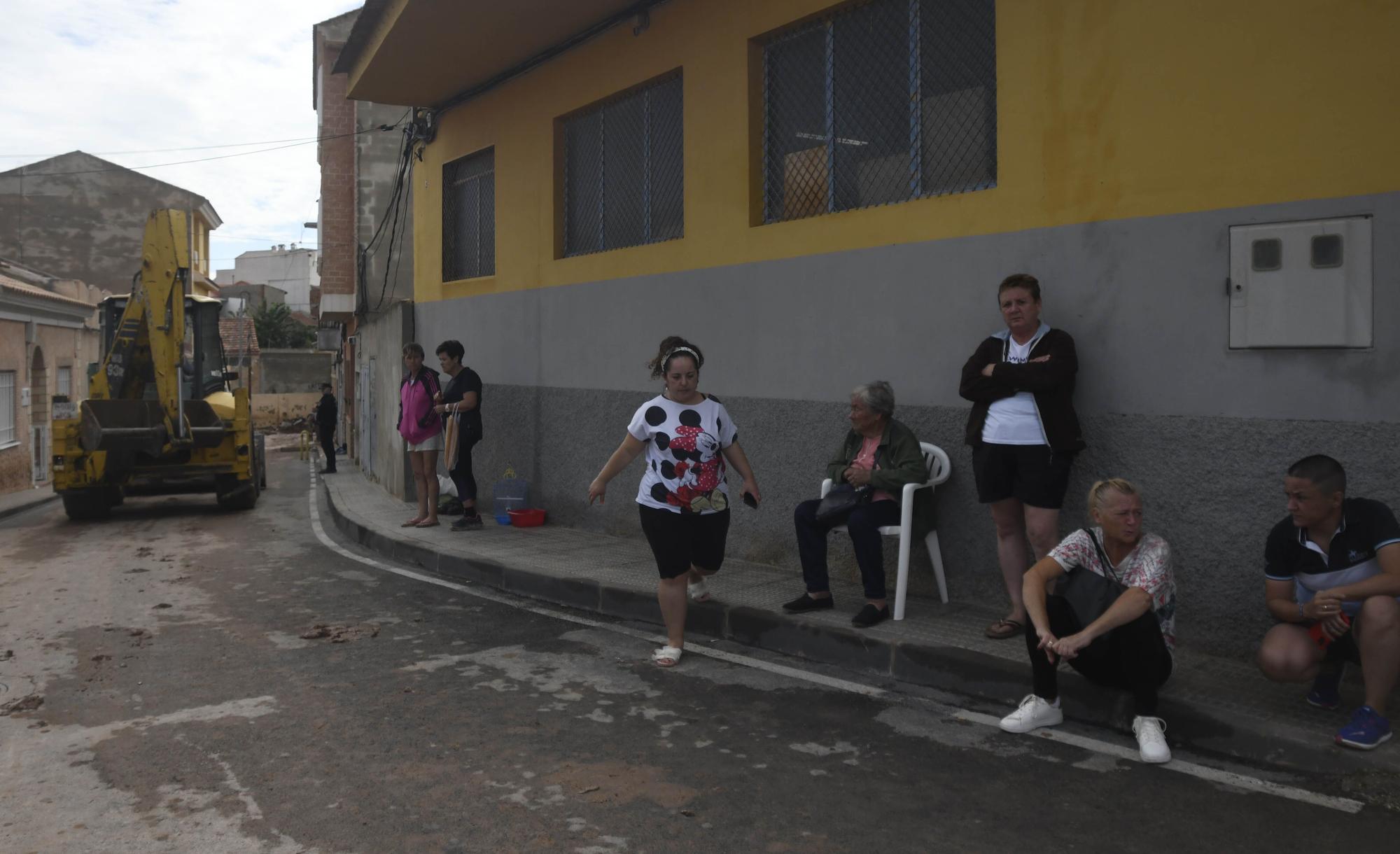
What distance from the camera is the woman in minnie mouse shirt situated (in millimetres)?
5715

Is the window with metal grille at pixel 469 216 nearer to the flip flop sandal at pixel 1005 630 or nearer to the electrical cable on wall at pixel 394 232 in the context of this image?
the electrical cable on wall at pixel 394 232

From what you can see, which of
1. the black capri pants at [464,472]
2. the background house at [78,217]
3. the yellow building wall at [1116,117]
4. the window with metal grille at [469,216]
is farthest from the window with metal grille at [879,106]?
the background house at [78,217]

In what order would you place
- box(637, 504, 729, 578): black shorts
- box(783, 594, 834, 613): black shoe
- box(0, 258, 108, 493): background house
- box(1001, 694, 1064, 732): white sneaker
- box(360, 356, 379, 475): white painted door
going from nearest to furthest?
box(1001, 694, 1064, 732): white sneaker < box(637, 504, 729, 578): black shorts < box(783, 594, 834, 613): black shoe < box(360, 356, 379, 475): white painted door < box(0, 258, 108, 493): background house

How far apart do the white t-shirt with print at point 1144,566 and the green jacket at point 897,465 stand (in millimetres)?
1553

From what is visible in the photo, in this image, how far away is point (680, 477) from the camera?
18.8 feet

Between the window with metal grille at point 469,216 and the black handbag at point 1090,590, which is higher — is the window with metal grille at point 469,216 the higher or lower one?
the higher one

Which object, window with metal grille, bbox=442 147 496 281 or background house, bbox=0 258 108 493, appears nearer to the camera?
window with metal grille, bbox=442 147 496 281

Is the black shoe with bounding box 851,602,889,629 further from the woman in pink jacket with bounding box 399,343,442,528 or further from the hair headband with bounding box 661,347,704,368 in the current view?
the woman in pink jacket with bounding box 399,343,442,528

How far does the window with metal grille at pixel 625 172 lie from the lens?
30.8 feet

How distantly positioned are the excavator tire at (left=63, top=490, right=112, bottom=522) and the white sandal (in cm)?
1122

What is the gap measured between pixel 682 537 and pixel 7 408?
66.7 ft

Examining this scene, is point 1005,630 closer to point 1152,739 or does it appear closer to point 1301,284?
point 1152,739

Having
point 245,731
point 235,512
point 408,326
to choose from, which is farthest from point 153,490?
point 245,731

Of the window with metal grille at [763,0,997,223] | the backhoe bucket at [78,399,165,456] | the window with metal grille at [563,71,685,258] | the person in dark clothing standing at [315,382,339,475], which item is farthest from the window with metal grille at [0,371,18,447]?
the window with metal grille at [763,0,997,223]
